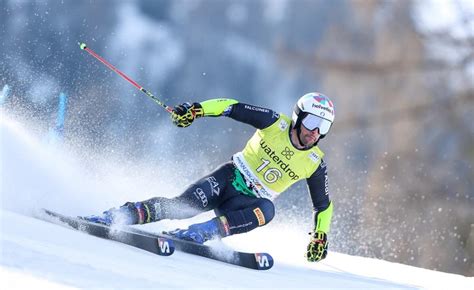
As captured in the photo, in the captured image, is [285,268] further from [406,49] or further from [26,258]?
[406,49]

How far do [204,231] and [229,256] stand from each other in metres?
0.21

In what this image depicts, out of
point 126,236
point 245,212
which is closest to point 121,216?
point 126,236

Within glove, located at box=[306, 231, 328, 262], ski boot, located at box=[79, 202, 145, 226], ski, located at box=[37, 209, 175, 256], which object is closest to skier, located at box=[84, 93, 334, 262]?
glove, located at box=[306, 231, 328, 262]

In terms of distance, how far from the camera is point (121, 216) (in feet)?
16.8

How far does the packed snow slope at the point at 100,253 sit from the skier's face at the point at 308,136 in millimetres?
819

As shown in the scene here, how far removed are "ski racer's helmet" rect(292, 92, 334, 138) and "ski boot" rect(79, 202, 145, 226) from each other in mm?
1179

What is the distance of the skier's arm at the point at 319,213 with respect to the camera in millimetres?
5730

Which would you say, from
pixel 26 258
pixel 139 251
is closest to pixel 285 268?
pixel 139 251

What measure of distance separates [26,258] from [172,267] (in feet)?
3.29

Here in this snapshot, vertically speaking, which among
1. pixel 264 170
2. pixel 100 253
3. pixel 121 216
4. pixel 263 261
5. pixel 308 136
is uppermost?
pixel 308 136

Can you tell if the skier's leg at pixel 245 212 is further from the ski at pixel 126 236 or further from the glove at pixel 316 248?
the ski at pixel 126 236

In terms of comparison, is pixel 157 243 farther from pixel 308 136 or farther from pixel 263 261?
pixel 308 136

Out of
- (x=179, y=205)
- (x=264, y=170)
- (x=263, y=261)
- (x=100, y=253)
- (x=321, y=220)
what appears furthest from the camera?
(x=321, y=220)

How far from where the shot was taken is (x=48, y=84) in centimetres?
1535
